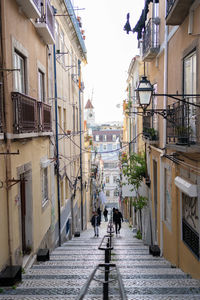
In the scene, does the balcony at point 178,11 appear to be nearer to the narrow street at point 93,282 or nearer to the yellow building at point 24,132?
the yellow building at point 24,132

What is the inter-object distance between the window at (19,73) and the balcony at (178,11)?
3.86 meters

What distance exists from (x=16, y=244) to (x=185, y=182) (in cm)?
422

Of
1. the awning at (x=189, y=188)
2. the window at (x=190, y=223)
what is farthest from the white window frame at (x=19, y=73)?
the window at (x=190, y=223)

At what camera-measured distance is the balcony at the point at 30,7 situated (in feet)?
25.2

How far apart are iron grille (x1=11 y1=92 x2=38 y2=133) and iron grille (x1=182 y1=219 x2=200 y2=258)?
467 centimetres

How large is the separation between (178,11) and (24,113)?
430 cm

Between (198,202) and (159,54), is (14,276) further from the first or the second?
(159,54)

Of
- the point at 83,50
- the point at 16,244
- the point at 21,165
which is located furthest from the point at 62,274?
the point at 83,50

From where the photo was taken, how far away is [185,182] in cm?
749

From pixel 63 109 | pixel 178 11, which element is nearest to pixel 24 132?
pixel 178 11

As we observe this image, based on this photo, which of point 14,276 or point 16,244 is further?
point 16,244

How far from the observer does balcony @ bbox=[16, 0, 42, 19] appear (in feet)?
25.2

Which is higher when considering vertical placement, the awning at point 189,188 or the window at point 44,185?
the awning at point 189,188

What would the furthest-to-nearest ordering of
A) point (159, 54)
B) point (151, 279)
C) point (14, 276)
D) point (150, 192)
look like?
point (150, 192), point (159, 54), point (151, 279), point (14, 276)
